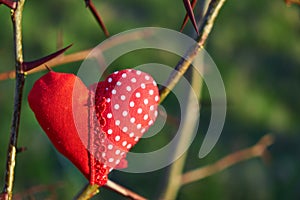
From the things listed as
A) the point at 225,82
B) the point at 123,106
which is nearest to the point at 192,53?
the point at 123,106

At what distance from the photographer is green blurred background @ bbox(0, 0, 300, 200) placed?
2201mm

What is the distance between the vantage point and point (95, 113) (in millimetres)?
503

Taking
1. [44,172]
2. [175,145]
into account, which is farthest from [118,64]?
[175,145]

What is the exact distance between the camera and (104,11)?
282 cm

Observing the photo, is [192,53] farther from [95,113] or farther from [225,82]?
[225,82]

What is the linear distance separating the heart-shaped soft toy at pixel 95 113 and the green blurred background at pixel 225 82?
1.44 m

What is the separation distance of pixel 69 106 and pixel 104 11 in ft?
7.78

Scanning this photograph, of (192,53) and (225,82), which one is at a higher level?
(192,53)

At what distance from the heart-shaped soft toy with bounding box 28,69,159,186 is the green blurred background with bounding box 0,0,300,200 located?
1439mm

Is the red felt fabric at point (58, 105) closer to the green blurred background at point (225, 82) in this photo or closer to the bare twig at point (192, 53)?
the bare twig at point (192, 53)

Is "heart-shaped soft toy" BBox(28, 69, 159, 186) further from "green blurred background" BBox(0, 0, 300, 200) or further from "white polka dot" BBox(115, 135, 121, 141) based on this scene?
"green blurred background" BBox(0, 0, 300, 200)

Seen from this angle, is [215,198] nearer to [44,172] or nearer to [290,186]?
[290,186]

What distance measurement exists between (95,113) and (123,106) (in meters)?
0.03

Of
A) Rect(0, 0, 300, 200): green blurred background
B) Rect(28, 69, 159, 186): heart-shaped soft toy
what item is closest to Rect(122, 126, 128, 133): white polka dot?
Rect(28, 69, 159, 186): heart-shaped soft toy
